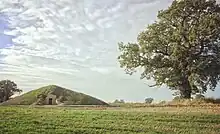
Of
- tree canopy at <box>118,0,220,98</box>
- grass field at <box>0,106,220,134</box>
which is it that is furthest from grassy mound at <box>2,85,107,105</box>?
grass field at <box>0,106,220,134</box>

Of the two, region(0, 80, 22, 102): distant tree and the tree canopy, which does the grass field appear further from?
region(0, 80, 22, 102): distant tree

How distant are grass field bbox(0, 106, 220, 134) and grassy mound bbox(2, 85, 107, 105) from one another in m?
14.3

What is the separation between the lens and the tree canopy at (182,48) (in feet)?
104

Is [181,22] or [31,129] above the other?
[181,22]

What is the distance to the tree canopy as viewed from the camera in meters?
31.8

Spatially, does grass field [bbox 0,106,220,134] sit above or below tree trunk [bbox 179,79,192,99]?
below

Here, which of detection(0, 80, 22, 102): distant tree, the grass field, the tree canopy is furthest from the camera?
detection(0, 80, 22, 102): distant tree

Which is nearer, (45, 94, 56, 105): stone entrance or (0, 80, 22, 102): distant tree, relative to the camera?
(45, 94, 56, 105): stone entrance

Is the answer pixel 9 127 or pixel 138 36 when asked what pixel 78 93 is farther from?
pixel 9 127

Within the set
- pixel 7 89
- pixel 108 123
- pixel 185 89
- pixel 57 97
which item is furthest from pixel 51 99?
pixel 7 89

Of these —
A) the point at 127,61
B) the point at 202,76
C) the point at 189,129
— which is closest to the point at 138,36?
the point at 127,61

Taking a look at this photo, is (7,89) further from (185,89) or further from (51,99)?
(185,89)

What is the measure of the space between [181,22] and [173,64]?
12.9 ft

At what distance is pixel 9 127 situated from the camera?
16.8m
